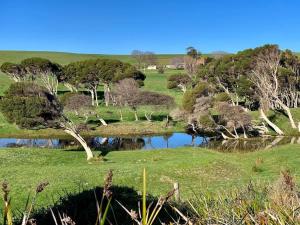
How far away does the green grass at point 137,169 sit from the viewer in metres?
29.8

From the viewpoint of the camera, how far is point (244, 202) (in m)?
6.83

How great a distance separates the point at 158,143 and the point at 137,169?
30.0 meters

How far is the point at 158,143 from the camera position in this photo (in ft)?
219

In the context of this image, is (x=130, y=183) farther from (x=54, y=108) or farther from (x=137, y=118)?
(x=137, y=118)

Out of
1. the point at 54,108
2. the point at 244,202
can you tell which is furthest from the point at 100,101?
the point at 244,202

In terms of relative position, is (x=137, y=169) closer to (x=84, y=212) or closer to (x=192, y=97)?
(x=84, y=212)

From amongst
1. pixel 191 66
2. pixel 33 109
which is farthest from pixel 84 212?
pixel 191 66

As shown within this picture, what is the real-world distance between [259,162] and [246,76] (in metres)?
47.3

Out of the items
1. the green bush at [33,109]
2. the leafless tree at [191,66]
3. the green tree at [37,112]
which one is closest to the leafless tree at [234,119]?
the green tree at [37,112]

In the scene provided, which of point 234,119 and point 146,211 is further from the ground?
point 146,211

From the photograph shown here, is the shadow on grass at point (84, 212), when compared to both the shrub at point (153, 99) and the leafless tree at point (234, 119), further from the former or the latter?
the shrub at point (153, 99)

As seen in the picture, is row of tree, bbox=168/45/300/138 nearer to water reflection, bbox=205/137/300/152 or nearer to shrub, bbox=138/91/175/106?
water reflection, bbox=205/137/300/152

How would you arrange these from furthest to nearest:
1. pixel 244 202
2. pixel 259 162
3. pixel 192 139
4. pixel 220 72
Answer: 1. pixel 220 72
2. pixel 192 139
3. pixel 259 162
4. pixel 244 202

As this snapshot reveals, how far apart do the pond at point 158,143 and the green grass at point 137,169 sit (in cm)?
1133
